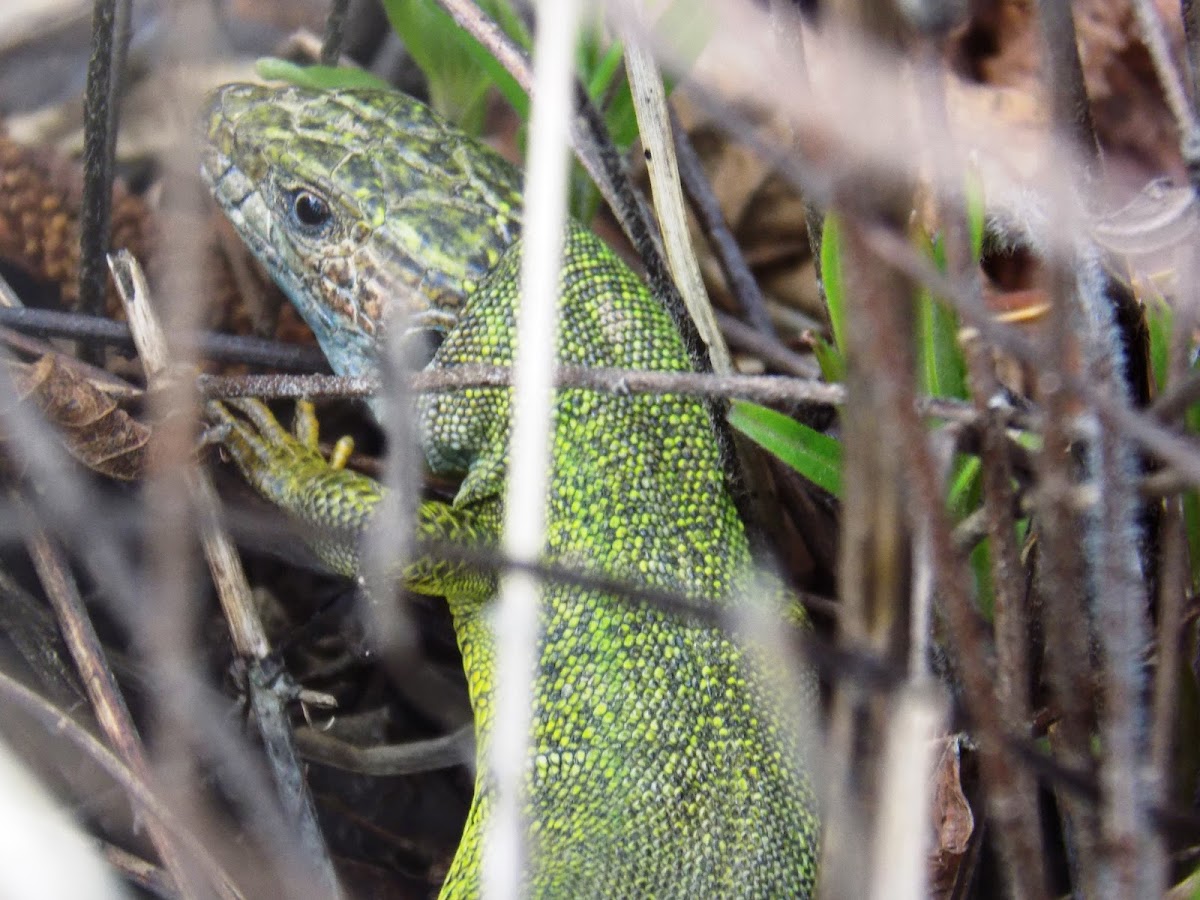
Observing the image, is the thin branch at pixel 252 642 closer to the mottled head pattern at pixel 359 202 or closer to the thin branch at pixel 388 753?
the thin branch at pixel 388 753

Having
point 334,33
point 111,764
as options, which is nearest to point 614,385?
point 111,764

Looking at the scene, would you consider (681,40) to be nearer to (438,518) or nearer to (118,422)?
(438,518)

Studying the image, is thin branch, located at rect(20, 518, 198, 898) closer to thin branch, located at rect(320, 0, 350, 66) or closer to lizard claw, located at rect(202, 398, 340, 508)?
lizard claw, located at rect(202, 398, 340, 508)

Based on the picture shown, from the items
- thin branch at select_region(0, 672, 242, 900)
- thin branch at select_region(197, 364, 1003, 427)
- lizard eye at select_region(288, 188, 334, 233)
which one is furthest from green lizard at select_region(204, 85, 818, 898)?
thin branch at select_region(0, 672, 242, 900)

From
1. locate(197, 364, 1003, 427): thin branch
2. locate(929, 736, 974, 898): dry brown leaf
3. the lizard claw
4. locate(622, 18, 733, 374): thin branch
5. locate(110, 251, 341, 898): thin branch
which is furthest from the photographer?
the lizard claw

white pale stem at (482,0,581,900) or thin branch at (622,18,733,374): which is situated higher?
thin branch at (622,18,733,374)

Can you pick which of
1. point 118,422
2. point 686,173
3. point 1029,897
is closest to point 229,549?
point 118,422

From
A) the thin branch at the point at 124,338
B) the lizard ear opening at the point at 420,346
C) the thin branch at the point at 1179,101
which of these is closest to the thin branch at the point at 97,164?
the thin branch at the point at 124,338

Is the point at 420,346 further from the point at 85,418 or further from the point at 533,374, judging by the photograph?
the point at 533,374
